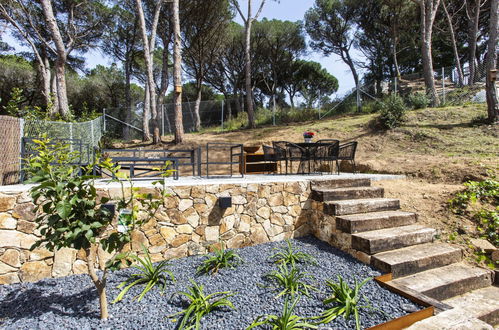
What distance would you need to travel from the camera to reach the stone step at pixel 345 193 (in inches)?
133

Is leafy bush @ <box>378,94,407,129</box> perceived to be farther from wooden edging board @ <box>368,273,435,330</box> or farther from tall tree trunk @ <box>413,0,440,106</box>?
wooden edging board @ <box>368,273,435,330</box>

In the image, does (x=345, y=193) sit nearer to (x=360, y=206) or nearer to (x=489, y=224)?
(x=360, y=206)

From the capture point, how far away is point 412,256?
260 centimetres

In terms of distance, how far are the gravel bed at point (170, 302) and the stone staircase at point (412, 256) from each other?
0.19m

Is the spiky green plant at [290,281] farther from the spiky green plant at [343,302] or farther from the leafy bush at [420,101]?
the leafy bush at [420,101]

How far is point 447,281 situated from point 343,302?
Result: 1116mm

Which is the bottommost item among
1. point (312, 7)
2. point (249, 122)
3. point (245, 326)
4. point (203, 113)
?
point (245, 326)

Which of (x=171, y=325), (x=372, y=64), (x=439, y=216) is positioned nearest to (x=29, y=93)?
(x=171, y=325)

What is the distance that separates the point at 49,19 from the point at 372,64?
64.3 feet

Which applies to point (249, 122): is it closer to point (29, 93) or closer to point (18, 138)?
point (18, 138)

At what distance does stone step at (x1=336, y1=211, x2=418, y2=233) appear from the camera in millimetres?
2918

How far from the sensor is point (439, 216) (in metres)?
3.30

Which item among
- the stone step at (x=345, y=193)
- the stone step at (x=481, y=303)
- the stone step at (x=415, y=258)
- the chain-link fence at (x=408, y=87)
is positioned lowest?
the stone step at (x=481, y=303)

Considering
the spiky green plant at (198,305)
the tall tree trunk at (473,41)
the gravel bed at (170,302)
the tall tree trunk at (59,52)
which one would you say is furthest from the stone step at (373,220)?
the tall tree trunk at (473,41)
